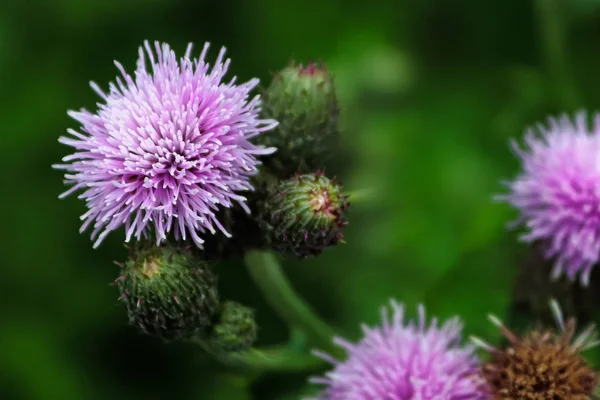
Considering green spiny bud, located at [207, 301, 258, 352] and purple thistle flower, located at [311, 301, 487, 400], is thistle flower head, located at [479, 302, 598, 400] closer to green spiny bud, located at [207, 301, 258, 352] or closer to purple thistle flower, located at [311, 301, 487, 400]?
purple thistle flower, located at [311, 301, 487, 400]

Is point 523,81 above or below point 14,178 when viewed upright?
above

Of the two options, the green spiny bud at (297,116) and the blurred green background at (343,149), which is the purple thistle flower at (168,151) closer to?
the green spiny bud at (297,116)

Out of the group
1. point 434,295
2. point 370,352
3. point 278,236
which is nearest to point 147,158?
point 278,236

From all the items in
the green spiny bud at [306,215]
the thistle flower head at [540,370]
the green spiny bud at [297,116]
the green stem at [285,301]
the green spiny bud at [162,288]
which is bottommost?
the green spiny bud at [162,288]

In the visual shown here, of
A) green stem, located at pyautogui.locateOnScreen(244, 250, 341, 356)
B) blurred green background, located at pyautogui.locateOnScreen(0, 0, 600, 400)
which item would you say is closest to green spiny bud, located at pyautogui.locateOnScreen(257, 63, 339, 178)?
green stem, located at pyautogui.locateOnScreen(244, 250, 341, 356)

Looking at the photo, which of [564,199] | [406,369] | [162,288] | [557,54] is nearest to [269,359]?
[406,369]

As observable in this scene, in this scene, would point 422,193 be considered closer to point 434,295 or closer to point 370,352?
point 434,295

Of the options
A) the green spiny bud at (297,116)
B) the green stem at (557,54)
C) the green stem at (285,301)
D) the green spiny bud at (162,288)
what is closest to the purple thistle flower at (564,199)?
the green spiny bud at (297,116)
